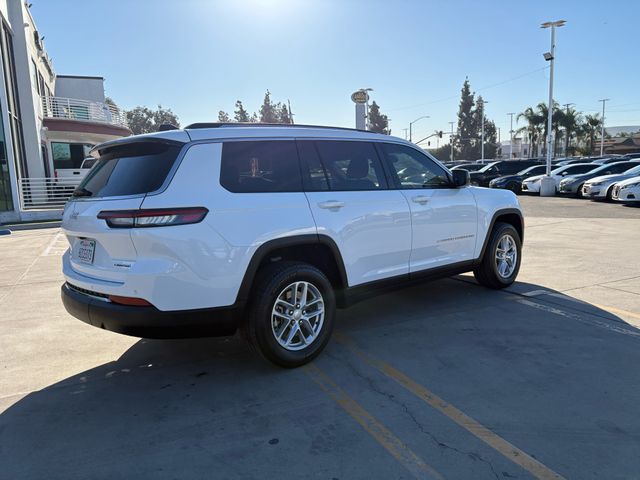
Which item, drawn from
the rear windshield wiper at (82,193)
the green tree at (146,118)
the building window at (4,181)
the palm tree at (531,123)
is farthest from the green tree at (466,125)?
the rear windshield wiper at (82,193)

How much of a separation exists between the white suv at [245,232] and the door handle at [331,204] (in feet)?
0.06

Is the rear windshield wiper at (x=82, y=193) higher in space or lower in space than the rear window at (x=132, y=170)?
lower

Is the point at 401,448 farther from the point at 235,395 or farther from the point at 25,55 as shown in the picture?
the point at 25,55

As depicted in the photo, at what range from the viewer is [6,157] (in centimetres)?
1730

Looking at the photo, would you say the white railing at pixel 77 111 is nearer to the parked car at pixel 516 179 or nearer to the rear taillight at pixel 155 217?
the parked car at pixel 516 179

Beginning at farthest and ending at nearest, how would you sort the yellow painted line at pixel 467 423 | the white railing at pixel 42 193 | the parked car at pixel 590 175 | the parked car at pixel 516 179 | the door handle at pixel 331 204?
the parked car at pixel 516 179 < the parked car at pixel 590 175 < the white railing at pixel 42 193 < the door handle at pixel 331 204 < the yellow painted line at pixel 467 423

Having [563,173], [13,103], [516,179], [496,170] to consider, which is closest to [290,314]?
[13,103]

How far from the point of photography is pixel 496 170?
26.4 meters

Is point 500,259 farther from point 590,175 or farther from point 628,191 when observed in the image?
point 590,175

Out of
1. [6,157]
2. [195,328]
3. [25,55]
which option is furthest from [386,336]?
[25,55]

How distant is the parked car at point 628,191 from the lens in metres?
16.1

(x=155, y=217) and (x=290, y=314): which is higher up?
(x=155, y=217)

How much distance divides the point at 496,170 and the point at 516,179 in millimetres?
1945

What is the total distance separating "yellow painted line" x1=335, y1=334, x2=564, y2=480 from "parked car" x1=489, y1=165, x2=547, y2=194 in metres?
21.5
